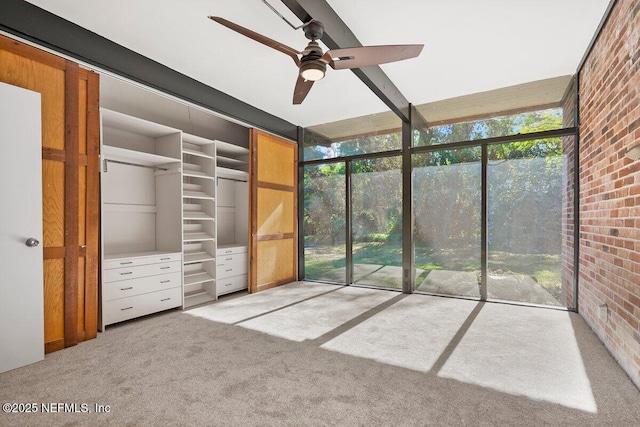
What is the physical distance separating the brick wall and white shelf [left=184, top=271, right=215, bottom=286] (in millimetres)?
4396

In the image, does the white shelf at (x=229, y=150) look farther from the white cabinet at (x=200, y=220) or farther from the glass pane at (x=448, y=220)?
the glass pane at (x=448, y=220)

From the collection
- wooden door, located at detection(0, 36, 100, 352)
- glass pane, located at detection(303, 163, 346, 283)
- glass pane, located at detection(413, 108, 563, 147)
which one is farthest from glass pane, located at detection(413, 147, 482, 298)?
wooden door, located at detection(0, 36, 100, 352)

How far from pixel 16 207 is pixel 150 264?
145cm

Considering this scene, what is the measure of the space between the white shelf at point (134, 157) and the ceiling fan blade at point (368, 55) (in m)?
2.52

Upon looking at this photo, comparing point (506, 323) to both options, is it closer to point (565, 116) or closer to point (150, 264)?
point (565, 116)

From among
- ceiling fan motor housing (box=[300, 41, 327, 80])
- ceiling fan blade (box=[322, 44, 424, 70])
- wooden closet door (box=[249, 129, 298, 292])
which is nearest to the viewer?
ceiling fan blade (box=[322, 44, 424, 70])

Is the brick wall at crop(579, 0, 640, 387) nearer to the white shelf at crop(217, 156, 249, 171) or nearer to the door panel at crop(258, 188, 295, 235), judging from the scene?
the door panel at crop(258, 188, 295, 235)

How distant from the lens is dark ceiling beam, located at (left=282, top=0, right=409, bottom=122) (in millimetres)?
2311

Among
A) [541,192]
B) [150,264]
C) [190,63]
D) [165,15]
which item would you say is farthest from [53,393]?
[541,192]

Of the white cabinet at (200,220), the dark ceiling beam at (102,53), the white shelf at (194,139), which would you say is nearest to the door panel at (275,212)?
the white cabinet at (200,220)

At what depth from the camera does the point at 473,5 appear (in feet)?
8.52

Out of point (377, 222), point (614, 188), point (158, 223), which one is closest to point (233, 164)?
point (158, 223)

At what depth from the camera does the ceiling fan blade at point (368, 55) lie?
7.50 ft

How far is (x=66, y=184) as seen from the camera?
283 cm
